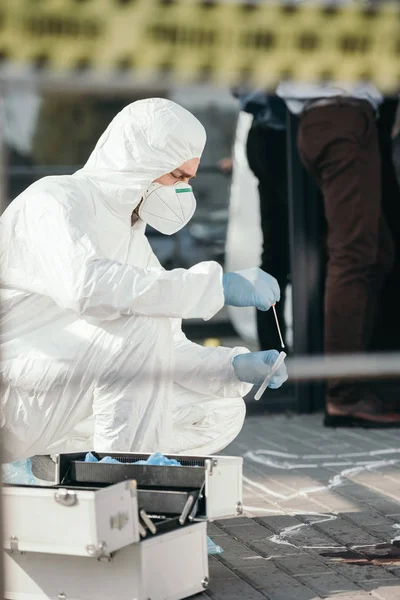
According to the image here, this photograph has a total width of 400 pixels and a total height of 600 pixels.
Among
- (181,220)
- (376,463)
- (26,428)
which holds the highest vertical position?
(181,220)

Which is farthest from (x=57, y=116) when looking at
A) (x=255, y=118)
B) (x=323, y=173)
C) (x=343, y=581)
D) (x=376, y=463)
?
(x=343, y=581)

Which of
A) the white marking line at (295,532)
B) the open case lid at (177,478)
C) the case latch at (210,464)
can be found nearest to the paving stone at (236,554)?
the white marking line at (295,532)

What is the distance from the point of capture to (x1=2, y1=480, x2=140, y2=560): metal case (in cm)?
243

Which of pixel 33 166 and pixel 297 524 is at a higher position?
pixel 33 166

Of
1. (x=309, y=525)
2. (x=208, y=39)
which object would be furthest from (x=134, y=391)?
(x=208, y=39)

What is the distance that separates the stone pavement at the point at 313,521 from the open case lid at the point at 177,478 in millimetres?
227

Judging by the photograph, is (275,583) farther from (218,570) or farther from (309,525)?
(309,525)

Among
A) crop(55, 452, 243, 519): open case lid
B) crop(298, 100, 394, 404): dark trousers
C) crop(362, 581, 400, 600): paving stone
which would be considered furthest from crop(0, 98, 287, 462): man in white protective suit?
crop(298, 100, 394, 404): dark trousers

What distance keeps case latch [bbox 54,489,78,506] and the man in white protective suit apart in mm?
467

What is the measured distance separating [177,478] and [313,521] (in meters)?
0.82

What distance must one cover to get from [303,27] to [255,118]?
11.4 ft

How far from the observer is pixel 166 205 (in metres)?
3.26

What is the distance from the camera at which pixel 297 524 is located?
3.40 metres

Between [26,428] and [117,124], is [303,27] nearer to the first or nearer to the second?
[117,124]
